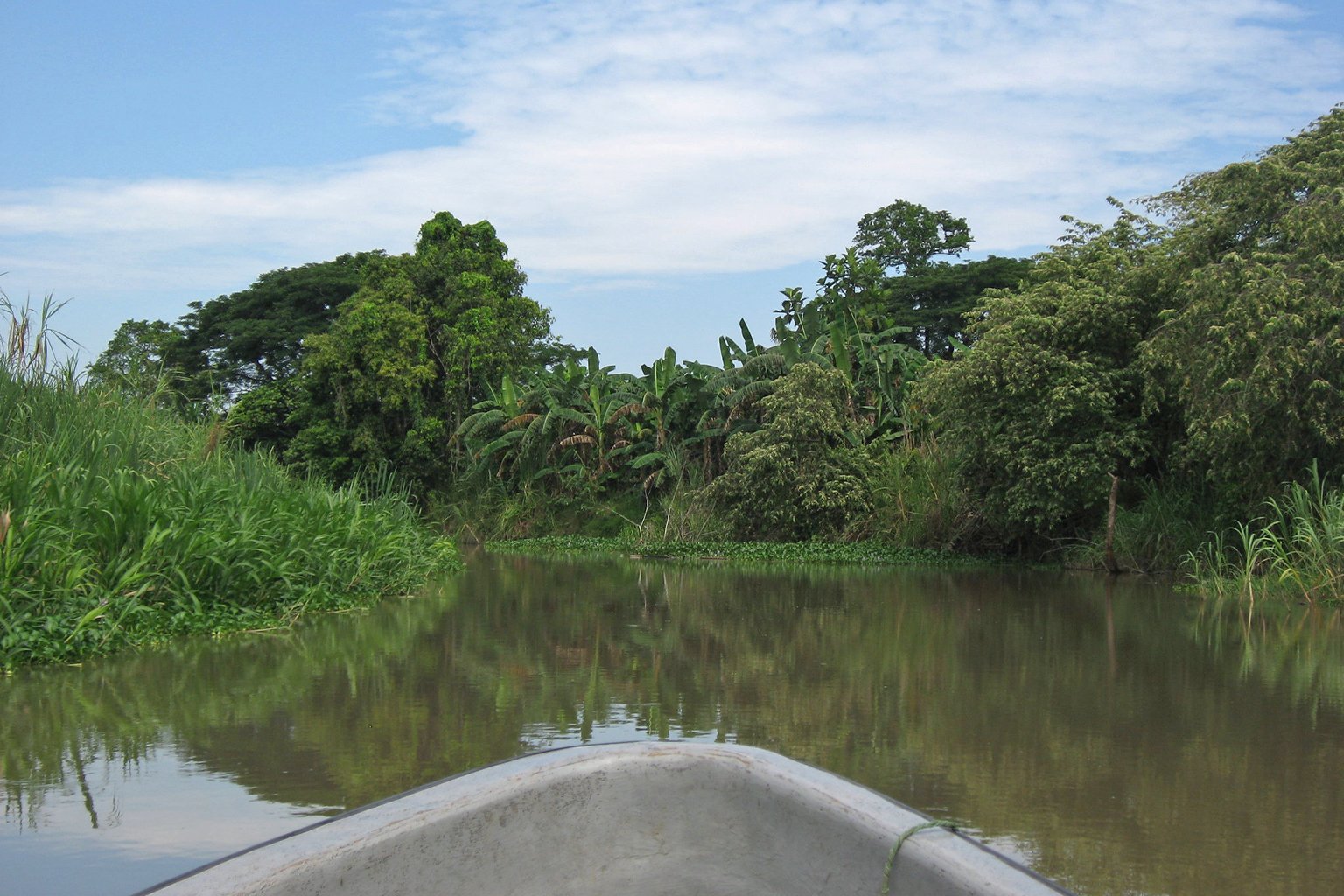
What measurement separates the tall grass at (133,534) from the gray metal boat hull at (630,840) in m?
5.74

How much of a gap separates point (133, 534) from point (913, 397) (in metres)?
13.4

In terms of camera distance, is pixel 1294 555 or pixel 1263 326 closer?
pixel 1294 555

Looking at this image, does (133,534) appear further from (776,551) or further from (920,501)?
(920,501)

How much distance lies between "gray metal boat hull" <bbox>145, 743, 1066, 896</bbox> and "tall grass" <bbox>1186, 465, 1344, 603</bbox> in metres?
10.0

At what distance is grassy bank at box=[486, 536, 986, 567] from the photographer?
17859 mm

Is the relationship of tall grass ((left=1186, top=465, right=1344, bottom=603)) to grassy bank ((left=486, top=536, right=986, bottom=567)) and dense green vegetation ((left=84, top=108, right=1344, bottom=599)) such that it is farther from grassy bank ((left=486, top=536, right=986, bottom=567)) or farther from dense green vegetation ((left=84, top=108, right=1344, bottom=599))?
grassy bank ((left=486, top=536, right=986, bottom=567))

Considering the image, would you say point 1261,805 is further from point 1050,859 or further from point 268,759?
point 268,759

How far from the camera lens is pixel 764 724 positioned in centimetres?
571

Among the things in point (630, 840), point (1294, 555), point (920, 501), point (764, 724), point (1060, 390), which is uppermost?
point (1060, 390)

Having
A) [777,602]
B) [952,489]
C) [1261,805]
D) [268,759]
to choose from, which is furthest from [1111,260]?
[268,759]

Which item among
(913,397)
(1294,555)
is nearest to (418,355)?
(913,397)

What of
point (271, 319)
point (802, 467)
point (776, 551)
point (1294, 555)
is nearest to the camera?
point (1294, 555)

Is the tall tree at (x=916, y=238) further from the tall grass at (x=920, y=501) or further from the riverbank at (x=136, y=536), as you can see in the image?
the riverbank at (x=136, y=536)

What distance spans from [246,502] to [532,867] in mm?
8524
